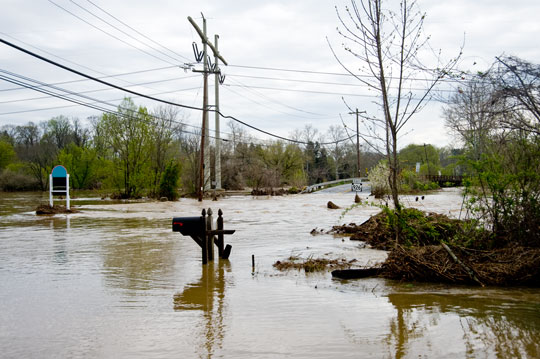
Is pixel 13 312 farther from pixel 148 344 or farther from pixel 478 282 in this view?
pixel 478 282

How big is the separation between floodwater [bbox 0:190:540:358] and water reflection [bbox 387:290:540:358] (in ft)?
0.04

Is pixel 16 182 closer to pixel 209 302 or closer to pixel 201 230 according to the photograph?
pixel 201 230

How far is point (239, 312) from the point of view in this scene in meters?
6.73

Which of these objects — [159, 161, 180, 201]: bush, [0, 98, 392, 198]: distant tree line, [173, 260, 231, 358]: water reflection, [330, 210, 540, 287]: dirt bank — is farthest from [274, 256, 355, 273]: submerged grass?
[159, 161, 180, 201]: bush

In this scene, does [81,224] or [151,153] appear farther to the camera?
[151,153]

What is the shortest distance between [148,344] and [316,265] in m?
4.99

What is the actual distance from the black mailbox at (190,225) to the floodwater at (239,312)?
79 centimetres

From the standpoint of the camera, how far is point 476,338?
5.38m

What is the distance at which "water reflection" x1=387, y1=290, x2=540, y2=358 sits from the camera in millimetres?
5094

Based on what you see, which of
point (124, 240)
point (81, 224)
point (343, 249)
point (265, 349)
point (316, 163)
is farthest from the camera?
point (316, 163)

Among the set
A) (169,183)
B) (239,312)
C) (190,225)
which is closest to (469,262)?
(239,312)

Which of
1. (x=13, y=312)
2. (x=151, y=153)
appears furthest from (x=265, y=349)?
(x=151, y=153)

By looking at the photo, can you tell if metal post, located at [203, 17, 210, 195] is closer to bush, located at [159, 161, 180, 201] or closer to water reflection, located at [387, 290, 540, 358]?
bush, located at [159, 161, 180, 201]

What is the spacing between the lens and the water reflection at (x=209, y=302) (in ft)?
18.0
